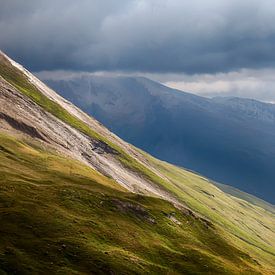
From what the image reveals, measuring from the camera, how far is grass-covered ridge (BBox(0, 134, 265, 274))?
2458 inches

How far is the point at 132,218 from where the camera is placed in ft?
307

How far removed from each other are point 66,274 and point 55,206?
2376cm

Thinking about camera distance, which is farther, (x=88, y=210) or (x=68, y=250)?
(x=88, y=210)

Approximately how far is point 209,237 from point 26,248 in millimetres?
55811

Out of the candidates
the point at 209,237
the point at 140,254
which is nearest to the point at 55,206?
the point at 140,254

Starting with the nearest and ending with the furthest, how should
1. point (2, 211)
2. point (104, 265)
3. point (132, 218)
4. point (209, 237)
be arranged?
point (104, 265) < point (2, 211) < point (132, 218) < point (209, 237)

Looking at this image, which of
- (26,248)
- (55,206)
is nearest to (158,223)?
(55,206)

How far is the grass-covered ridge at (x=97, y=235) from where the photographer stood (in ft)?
205

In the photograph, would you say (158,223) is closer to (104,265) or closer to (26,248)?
(104,265)

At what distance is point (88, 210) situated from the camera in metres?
86.2

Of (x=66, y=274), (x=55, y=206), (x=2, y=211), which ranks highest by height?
(x=55, y=206)

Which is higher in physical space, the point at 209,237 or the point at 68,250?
the point at 209,237

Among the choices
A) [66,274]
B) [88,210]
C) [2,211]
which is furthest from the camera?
[88,210]

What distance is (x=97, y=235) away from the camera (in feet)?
247
